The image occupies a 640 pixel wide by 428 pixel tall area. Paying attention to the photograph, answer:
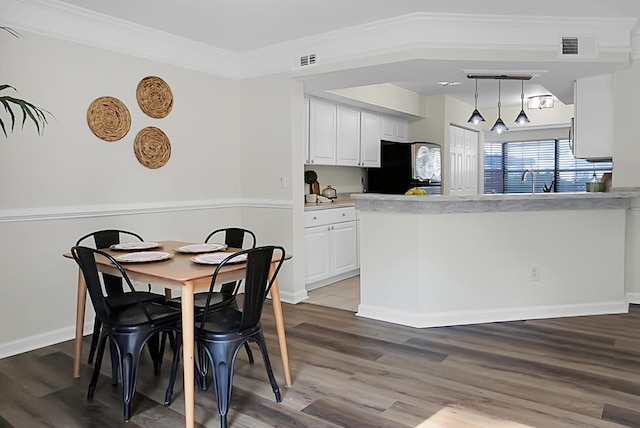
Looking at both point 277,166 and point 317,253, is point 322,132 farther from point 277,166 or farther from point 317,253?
point 317,253

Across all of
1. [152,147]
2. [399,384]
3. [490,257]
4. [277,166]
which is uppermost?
[152,147]

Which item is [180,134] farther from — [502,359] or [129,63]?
[502,359]

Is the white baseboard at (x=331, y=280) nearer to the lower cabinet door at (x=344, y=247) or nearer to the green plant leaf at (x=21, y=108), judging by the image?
the lower cabinet door at (x=344, y=247)

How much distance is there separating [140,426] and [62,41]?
2.70 m

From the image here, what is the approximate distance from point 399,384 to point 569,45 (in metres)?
3.04

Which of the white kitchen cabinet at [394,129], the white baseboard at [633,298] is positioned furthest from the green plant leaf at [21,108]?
the white baseboard at [633,298]

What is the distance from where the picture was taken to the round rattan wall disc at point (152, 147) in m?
3.97

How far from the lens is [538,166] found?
8242 millimetres

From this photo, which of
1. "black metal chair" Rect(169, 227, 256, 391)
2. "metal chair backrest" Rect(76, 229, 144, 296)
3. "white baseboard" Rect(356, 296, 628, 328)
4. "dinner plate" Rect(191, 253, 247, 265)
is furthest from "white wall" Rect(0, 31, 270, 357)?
"white baseboard" Rect(356, 296, 628, 328)

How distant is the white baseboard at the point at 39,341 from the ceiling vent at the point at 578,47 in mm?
4309

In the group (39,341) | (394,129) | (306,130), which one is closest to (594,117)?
(306,130)

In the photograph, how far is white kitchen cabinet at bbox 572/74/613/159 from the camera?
4367 mm

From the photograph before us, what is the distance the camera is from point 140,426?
7.43 feet

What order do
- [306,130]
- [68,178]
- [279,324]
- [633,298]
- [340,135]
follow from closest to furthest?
[279,324]
[68,178]
[633,298]
[306,130]
[340,135]
